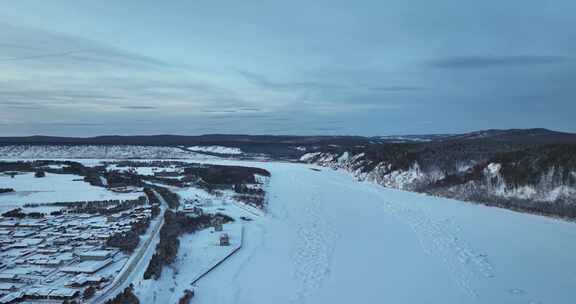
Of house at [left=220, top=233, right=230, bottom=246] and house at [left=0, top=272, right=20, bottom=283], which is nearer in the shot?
house at [left=0, top=272, right=20, bottom=283]

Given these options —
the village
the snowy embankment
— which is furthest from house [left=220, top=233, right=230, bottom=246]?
the snowy embankment

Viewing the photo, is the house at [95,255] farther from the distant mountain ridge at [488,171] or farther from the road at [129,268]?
the distant mountain ridge at [488,171]

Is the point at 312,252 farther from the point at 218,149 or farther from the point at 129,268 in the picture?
the point at 218,149

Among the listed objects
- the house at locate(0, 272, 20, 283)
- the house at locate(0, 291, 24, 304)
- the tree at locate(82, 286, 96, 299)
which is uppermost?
the tree at locate(82, 286, 96, 299)

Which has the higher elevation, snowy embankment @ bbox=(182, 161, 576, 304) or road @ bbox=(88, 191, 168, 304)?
snowy embankment @ bbox=(182, 161, 576, 304)

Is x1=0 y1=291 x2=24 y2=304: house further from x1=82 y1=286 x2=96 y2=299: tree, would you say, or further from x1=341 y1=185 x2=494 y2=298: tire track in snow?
x1=341 y1=185 x2=494 y2=298: tire track in snow
